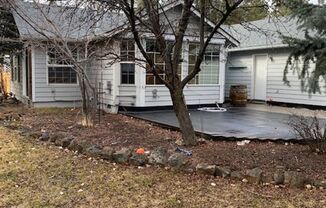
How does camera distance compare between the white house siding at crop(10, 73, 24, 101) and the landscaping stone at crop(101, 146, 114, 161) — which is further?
the white house siding at crop(10, 73, 24, 101)

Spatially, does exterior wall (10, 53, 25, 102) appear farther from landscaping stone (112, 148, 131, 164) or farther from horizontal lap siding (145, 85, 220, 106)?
landscaping stone (112, 148, 131, 164)

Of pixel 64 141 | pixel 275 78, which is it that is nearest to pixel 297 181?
pixel 64 141

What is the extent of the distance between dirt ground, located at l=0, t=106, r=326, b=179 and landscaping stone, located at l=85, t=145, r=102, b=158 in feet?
1.68

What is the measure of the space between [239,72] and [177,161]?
39.7 ft

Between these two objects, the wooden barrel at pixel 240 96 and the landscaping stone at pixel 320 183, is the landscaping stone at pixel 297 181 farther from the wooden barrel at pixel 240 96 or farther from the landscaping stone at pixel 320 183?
the wooden barrel at pixel 240 96

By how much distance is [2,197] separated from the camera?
468cm

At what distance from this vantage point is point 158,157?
595 centimetres

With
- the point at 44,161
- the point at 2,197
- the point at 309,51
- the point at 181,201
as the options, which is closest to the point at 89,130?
the point at 44,161

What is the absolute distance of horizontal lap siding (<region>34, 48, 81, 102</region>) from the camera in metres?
13.7

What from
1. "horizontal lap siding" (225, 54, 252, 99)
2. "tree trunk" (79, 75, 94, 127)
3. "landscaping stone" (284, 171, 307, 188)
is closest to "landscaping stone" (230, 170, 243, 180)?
"landscaping stone" (284, 171, 307, 188)

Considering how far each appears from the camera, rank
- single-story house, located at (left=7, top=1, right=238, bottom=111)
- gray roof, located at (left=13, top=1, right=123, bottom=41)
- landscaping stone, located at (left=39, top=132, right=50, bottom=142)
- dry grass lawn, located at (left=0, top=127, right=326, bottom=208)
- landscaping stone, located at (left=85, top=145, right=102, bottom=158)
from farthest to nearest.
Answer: single-story house, located at (left=7, top=1, right=238, bottom=111) → landscaping stone, located at (left=39, top=132, right=50, bottom=142) → gray roof, located at (left=13, top=1, right=123, bottom=41) → landscaping stone, located at (left=85, top=145, right=102, bottom=158) → dry grass lawn, located at (left=0, top=127, right=326, bottom=208)

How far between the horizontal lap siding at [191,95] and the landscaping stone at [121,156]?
6.23m

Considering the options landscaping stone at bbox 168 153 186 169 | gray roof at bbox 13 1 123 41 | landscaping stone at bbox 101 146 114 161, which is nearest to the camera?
landscaping stone at bbox 168 153 186 169

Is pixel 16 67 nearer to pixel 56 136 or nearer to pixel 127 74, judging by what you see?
pixel 127 74
